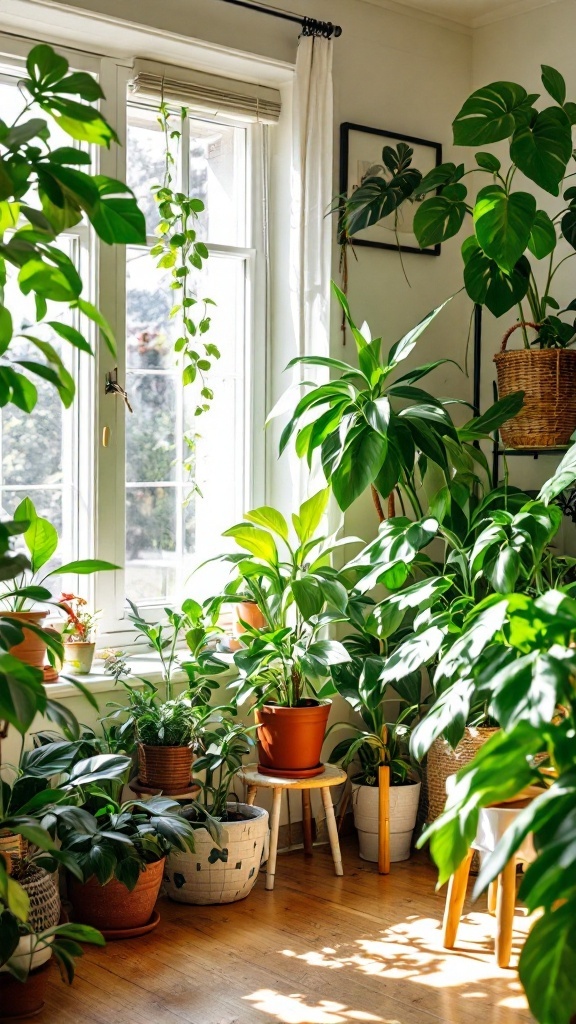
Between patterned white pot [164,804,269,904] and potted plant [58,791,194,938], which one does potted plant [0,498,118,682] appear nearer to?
potted plant [58,791,194,938]

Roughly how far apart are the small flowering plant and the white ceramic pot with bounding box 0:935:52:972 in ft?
3.16

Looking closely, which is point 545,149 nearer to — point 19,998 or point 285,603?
point 285,603

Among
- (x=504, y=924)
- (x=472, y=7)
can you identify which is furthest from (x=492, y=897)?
(x=472, y=7)

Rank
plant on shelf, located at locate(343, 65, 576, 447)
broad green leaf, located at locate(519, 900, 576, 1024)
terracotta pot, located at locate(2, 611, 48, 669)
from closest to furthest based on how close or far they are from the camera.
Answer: broad green leaf, located at locate(519, 900, 576, 1024)
terracotta pot, located at locate(2, 611, 48, 669)
plant on shelf, located at locate(343, 65, 576, 447)

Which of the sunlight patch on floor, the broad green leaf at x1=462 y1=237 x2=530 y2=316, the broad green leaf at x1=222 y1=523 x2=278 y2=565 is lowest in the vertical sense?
the sunlight patch on floor

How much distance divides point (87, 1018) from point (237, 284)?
2.38 metres

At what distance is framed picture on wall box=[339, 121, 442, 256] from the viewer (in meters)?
3.90

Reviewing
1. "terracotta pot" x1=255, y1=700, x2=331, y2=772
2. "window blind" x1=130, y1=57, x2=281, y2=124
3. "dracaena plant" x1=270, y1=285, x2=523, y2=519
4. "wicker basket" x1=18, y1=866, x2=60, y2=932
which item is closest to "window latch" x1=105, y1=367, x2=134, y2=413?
"dracaena plant" x1=270, y1=285, x2=523, y2=519

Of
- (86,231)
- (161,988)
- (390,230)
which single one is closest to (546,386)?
(390,230)

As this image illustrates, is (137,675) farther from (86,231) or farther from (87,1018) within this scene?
(86,231)

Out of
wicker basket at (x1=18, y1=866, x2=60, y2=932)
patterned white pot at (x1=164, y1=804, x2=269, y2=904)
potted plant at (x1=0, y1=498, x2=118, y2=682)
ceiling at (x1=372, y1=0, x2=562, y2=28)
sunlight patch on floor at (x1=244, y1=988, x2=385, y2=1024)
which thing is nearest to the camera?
sunlight patch on floor at (x1=244, y1=988, x2=385, y2=1024)

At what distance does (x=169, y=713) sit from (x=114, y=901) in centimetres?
55

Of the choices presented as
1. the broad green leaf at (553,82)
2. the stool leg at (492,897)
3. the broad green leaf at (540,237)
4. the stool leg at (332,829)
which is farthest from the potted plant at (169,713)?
the broad green leaf at (553,82)

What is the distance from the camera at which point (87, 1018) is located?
8.37 ft
